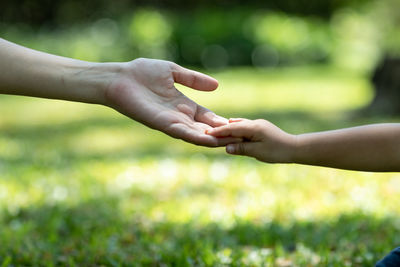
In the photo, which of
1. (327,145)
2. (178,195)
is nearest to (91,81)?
(327,145)

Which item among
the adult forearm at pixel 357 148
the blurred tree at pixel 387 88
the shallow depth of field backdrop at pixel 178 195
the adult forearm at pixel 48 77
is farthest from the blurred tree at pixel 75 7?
the adult forearm at pixel 357 148

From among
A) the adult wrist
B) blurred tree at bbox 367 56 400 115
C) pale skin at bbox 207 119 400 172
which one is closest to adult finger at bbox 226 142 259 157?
pale skin at bbox 207 119 400 172

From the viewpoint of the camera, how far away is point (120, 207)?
12.7 feet

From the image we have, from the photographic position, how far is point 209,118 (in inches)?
98.7

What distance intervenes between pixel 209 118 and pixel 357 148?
0.65 meters

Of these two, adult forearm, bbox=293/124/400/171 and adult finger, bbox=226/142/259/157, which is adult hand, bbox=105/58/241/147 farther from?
adult forearm, bbox=293/124/400/171

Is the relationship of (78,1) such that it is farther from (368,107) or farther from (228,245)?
(228,245)

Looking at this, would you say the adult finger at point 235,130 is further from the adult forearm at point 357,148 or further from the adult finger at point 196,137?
the adult forearm at point 357,148

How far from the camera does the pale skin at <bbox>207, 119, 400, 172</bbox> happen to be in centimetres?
217

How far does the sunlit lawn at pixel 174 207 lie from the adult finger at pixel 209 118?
0.76 meters

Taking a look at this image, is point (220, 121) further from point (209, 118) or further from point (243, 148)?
point (243, 148)

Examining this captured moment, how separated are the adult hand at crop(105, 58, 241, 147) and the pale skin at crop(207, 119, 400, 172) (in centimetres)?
6

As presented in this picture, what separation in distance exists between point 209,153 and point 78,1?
18440 millimetres

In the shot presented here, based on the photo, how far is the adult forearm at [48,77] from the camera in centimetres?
251
